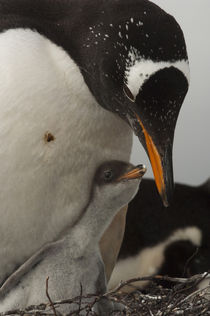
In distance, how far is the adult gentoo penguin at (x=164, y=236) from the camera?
6.83 ft

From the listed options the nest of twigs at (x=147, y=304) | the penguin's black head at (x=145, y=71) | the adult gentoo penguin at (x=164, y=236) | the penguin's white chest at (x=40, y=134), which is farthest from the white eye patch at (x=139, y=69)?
the adult gentoo penguin at (x=164, y=236)

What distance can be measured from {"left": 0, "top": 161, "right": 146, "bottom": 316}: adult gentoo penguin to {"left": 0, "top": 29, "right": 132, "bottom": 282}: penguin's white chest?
0.04m

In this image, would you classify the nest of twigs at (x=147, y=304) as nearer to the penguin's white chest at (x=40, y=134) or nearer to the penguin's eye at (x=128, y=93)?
the penguin's white chest at (x=40, y=134)

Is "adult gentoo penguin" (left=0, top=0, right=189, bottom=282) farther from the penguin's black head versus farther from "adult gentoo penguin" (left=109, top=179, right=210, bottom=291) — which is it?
"adult gentoo penguin" (left=109, top=179, right=210, bottom=291)

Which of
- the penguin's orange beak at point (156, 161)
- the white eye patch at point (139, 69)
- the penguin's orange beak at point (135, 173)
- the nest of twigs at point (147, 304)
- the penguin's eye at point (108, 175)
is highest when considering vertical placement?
the white eye patch at point (139, 69)

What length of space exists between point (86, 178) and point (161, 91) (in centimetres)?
29

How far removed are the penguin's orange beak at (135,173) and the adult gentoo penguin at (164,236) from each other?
3.00 feet

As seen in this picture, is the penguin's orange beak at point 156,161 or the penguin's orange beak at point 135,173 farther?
the penguin's orange beak at point 135,173

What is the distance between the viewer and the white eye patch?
0.97 m

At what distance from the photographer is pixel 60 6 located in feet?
3.89

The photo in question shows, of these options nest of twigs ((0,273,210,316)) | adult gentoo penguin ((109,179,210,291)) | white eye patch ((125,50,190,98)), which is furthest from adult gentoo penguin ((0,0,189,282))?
adult gentoo penguin ((109,179,210,291))

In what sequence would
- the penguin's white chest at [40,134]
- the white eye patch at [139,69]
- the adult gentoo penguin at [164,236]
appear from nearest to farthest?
the white eye patch at [139,69] → the penguin's white chest at [40,134] → the adult gentoo penguin at [164,236]

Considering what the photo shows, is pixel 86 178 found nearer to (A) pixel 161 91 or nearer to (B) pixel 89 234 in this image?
(B) pixel 89 234

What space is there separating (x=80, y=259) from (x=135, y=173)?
0.18 metres
